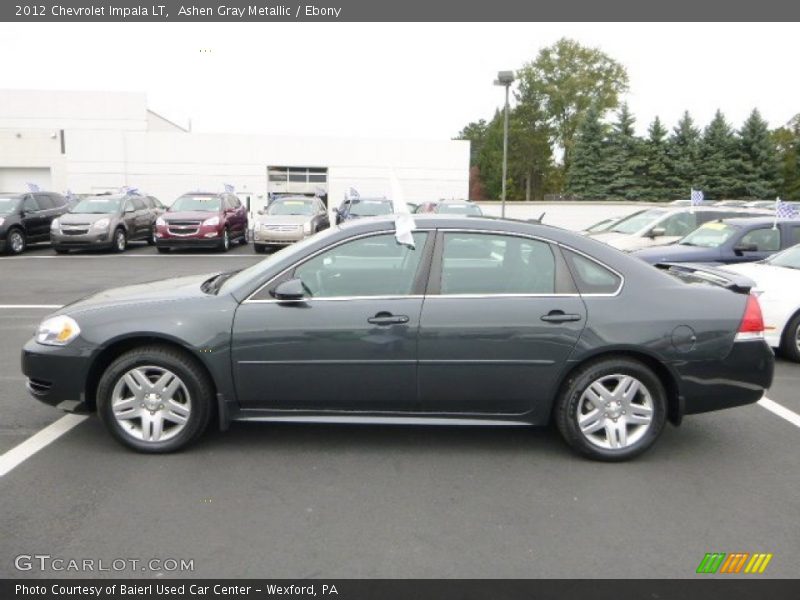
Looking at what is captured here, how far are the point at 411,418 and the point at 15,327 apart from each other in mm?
6456

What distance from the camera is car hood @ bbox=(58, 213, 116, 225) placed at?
1789 cm

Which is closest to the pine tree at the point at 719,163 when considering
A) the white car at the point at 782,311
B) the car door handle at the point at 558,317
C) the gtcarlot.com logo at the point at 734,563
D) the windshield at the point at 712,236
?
the windshield at the point at 712,236

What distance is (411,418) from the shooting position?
14.3ft

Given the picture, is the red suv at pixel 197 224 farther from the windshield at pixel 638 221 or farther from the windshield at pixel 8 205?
the windshield at pixel 638 221

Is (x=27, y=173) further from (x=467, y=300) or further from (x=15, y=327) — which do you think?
(x=467, y=300)

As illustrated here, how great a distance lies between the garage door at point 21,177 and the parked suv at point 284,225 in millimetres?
29026

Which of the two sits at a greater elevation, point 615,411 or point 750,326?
point 750,326

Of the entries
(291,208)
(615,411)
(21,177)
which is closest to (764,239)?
(615,411)

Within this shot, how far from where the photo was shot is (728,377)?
4328mm

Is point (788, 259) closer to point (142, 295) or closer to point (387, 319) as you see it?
point (387, 319)

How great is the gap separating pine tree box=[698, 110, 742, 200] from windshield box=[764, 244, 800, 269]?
3813 centimetres

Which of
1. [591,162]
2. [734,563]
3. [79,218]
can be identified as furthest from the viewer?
[591,162]

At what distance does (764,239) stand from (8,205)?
18623mm

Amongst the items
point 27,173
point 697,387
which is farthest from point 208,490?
point 27,173
